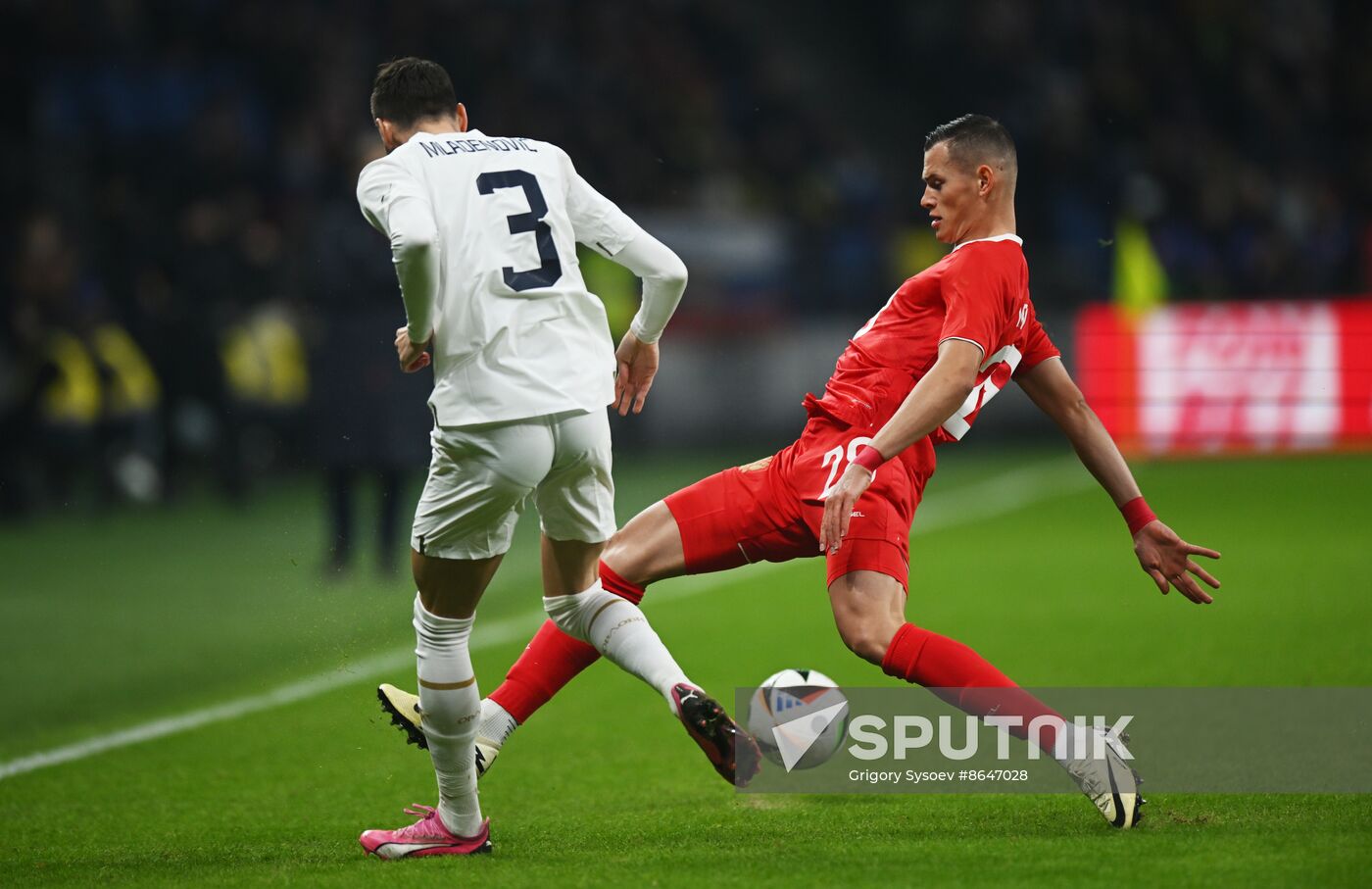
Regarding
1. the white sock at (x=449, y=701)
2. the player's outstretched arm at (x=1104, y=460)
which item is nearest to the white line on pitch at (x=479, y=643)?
the white sock at (x=449, y=701)

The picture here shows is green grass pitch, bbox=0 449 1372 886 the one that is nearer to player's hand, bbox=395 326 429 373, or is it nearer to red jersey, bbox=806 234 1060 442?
red jersey, bbox=806 234 1060 442

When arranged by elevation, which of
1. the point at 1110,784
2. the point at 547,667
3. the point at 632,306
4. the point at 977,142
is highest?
the point at 977,142

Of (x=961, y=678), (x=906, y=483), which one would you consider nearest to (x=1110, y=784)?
(x=961, y=678)

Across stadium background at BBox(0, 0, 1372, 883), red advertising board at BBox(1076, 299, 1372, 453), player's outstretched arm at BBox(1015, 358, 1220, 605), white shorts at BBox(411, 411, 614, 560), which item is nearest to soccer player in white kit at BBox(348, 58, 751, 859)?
white shorts at BBox(411, 411, 614, 560)

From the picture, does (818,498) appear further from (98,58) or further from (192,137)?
(98,58)

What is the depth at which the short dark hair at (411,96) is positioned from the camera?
4.30m

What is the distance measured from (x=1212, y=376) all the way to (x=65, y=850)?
42.6ft

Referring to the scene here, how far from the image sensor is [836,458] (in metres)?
4.65

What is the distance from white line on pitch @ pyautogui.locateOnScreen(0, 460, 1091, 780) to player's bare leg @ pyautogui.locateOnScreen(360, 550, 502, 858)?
207 cm

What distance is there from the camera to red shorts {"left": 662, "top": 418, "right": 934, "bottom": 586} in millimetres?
4535

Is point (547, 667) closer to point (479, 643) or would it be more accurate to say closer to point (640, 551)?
point (640, 551)

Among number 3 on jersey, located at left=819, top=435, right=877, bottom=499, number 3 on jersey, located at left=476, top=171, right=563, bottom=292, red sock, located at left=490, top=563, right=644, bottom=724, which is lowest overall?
red sock, located at left=490, top=563, right=644, bottom=724

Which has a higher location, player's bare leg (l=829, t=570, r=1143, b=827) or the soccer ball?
player's bare leg (l=829, t=570, r=1143, b=827)

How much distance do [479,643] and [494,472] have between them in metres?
3.93
